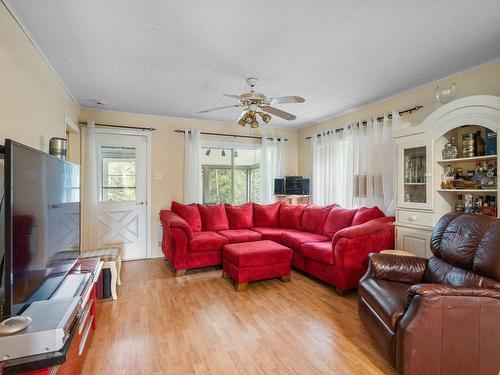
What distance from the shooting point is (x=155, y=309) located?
262cm

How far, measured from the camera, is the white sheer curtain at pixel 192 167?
15.0 feet

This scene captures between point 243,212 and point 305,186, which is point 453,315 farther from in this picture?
point 305,186

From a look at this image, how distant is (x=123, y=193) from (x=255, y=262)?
8.43 ft

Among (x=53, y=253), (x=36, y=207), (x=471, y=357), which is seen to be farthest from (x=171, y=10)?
(x=471, y=357)

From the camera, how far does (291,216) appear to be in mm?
4527

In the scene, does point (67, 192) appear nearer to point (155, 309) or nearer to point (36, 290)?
point (36, 290)

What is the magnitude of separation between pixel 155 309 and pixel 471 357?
8.12ft

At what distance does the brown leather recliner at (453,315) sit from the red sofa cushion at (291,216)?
95.4 inches

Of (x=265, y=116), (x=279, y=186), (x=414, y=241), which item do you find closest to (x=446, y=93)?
(x=414, y=241)

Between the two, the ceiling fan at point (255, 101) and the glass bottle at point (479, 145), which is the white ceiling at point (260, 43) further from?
the glass bottle at point (479, 145)

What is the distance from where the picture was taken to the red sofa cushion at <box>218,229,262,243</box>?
12.7 ft

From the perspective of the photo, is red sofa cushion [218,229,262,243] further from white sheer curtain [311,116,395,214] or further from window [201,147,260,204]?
white sheer curtain [311,116,395,214]

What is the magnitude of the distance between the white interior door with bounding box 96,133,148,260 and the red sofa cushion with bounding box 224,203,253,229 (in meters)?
1.41

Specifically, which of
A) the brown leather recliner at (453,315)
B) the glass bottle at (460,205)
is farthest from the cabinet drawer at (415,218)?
the brown leather recliner at (453,315)
